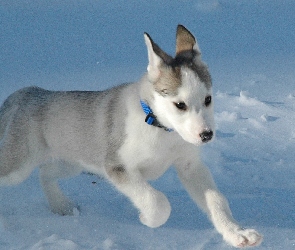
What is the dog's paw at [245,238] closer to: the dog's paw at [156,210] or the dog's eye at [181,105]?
the dog's paw at [156,210]

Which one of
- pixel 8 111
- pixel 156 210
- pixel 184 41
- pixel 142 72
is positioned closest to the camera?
pixel 156 210

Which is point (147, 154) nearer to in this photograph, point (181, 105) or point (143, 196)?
point (143, 196)

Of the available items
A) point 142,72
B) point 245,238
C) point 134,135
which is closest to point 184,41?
point 134,135

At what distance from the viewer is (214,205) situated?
12.2ft

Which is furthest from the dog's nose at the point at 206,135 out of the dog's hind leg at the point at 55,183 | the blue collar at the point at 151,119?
the dog's hind leg at the point at 55,183

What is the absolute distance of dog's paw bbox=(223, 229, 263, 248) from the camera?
132 inches

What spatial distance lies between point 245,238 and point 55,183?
5.95 ft

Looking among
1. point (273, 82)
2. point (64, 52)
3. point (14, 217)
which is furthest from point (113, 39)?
point (14, 217)

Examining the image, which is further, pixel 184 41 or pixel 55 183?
pixel 55 183

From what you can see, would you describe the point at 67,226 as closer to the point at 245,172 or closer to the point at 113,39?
the point at 245,172

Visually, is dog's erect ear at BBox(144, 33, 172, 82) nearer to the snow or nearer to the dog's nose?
the dog's nose

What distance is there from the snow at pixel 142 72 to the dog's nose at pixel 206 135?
0.89 metres

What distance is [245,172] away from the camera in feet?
16.8

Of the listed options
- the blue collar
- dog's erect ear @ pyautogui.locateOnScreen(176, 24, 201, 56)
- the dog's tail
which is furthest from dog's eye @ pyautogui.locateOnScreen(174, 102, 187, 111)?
the dog's tail
